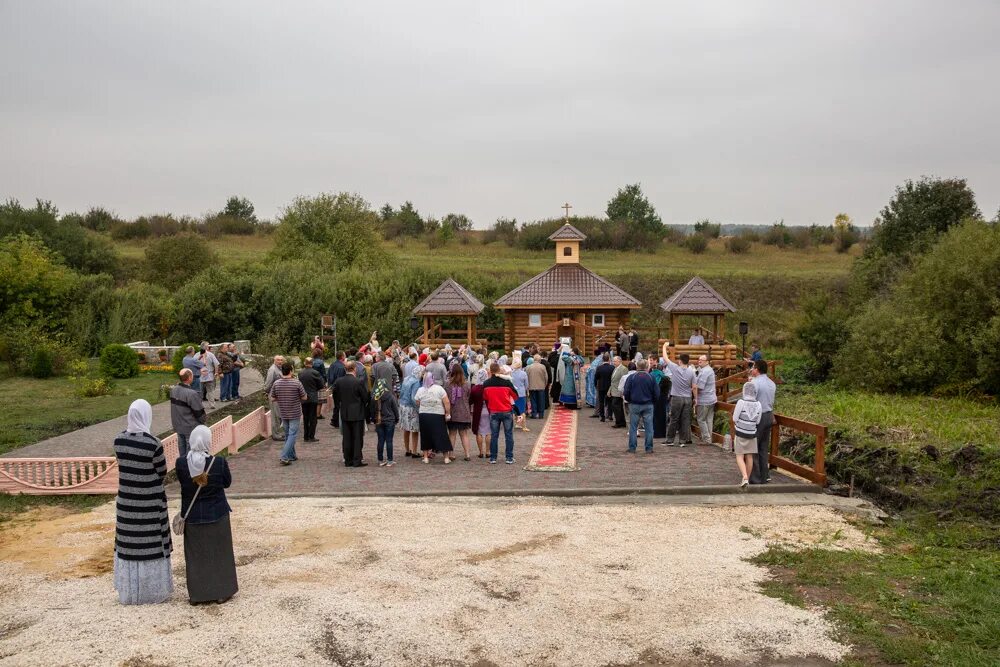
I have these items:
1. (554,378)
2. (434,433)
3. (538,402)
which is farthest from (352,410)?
(554,378)

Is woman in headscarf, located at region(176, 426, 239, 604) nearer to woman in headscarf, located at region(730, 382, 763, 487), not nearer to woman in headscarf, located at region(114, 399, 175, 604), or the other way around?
woman in headscarf, located at region(114, 399, 175, 604)

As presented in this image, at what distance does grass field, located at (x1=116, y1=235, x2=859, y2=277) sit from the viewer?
178 feet

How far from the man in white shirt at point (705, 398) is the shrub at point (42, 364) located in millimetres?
22824

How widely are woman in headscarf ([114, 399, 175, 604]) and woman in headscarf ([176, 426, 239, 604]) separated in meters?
0.25

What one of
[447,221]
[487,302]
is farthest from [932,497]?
[447,221]

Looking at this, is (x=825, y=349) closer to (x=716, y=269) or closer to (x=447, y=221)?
(x=716, y=269)

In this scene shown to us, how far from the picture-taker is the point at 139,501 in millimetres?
7723

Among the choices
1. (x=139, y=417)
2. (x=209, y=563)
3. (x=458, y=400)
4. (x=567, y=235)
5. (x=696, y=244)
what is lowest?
(x=209, y=563)

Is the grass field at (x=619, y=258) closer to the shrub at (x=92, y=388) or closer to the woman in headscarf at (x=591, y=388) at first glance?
the shrub at (x=92, y=388)

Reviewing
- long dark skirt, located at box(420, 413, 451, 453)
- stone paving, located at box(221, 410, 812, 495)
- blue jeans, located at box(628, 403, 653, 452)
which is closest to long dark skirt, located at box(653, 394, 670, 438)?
stone paving, located at box(221, 410, 812, 495)

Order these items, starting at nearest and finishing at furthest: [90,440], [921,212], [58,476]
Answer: [58,476]
[90,440]
[921,212]

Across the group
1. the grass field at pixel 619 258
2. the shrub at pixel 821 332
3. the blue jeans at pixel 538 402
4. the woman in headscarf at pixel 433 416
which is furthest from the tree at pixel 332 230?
the woman in headscarf at pixel 433 416

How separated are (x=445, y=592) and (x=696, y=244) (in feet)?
204

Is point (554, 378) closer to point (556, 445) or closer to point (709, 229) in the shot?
point (556, 445)
